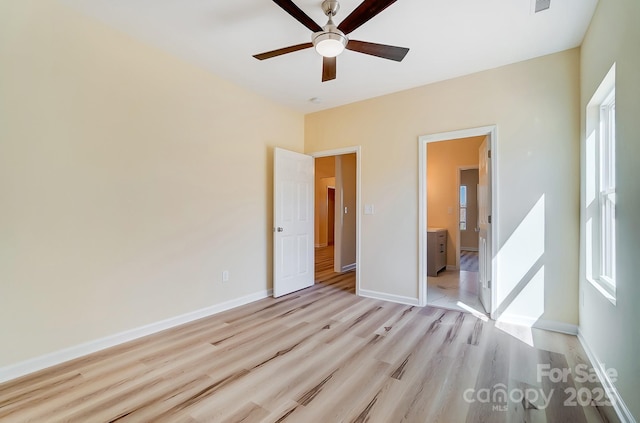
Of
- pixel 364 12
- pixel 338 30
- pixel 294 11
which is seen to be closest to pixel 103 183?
pixel 294 11

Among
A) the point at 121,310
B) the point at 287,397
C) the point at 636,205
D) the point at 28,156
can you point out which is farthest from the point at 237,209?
the point at 636,205

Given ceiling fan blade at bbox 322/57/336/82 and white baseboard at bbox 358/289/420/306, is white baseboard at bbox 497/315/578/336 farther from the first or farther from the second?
ceiling fan blade at bbox 322/57/336/82

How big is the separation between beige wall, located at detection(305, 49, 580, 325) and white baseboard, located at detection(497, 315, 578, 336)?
37 mm

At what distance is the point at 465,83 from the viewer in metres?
3.22

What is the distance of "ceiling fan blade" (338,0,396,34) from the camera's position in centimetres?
176

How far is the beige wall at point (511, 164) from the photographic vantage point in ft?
8.94

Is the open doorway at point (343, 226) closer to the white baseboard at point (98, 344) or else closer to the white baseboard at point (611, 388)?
the white baseboard at point (98, 344)

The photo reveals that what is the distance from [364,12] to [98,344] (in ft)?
10.8

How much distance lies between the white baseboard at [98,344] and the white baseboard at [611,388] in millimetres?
3308

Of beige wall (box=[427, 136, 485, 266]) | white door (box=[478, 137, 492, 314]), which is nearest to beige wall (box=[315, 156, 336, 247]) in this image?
beige wall (box=[427, 136, 485, 266])

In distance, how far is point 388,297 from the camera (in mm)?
3729

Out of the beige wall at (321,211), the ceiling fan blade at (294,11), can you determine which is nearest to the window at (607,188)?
the ceiling fan blade at (294,11)

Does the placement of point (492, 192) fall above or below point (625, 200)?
above

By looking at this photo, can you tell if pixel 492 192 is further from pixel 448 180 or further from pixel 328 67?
pixel 448 180
